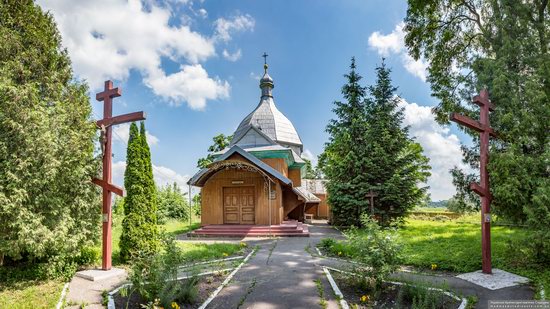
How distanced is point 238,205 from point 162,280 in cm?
1079

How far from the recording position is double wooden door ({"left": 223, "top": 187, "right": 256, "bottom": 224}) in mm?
15922

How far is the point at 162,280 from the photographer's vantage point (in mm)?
5285

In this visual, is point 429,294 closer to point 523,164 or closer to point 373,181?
point 523,164

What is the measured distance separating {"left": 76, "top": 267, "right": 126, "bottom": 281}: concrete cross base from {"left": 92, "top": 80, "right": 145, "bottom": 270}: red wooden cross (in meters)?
0.16

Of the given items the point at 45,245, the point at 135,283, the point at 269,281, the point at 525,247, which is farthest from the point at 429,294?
the point at 45,245

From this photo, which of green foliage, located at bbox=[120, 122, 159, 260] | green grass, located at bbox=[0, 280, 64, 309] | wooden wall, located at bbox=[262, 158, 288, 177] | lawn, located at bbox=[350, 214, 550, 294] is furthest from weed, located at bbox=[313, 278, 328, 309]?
wooden wall, located at bbox=[262, 158, 288, 177]

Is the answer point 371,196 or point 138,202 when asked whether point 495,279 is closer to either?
point 138,202

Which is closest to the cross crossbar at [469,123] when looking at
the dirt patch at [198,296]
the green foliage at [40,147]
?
the dirt patch at [198,296]

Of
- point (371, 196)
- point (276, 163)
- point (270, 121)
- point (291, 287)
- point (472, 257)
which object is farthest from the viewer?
point (270, 121)

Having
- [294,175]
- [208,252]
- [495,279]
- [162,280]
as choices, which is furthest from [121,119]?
[294,175]

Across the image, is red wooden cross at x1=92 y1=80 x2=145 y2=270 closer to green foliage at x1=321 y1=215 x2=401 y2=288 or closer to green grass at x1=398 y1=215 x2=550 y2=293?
green foliage at x1=321 y1=215 x2=401 y2=288

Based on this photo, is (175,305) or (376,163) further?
(376,163)

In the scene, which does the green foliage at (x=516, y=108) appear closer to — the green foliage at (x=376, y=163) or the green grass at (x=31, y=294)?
the green foliage at (x=376, y=163)

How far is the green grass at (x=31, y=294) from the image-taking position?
5588mm
